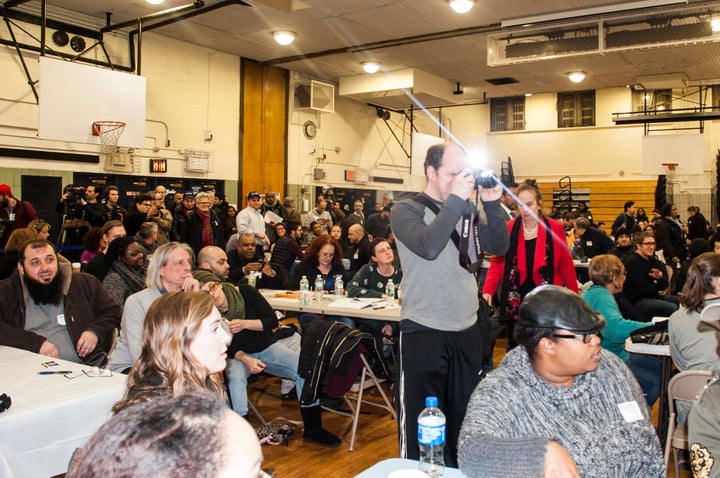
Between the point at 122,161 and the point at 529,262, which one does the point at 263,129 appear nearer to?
the point at 122,161

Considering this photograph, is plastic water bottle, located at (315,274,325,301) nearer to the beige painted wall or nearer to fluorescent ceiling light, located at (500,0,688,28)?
the beige painted wall

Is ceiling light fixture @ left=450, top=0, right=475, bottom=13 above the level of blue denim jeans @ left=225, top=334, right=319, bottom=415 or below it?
above

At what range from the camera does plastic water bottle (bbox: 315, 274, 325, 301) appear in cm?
620

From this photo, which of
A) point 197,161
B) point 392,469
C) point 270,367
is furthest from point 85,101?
point 392,469

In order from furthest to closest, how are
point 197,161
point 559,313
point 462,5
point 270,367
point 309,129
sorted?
point 309,129, point 197,161, point 462,5, point 270,367, point 559,313

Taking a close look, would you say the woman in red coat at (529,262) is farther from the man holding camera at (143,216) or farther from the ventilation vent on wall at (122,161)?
the ventilation vent on wall at (122,161)

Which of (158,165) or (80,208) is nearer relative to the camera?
(80,208)

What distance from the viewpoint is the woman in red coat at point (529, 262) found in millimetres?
4188

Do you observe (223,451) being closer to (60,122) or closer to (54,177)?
(60,122)

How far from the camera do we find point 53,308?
13.5 feet

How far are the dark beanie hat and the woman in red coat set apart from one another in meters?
2.14

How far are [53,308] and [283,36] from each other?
7.73m

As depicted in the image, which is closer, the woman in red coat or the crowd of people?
the crowd of people

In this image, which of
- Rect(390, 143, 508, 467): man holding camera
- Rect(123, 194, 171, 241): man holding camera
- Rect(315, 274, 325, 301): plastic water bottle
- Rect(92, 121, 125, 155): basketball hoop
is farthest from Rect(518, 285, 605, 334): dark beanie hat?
Rect(92, 121, 125, 155): basketball hoop
